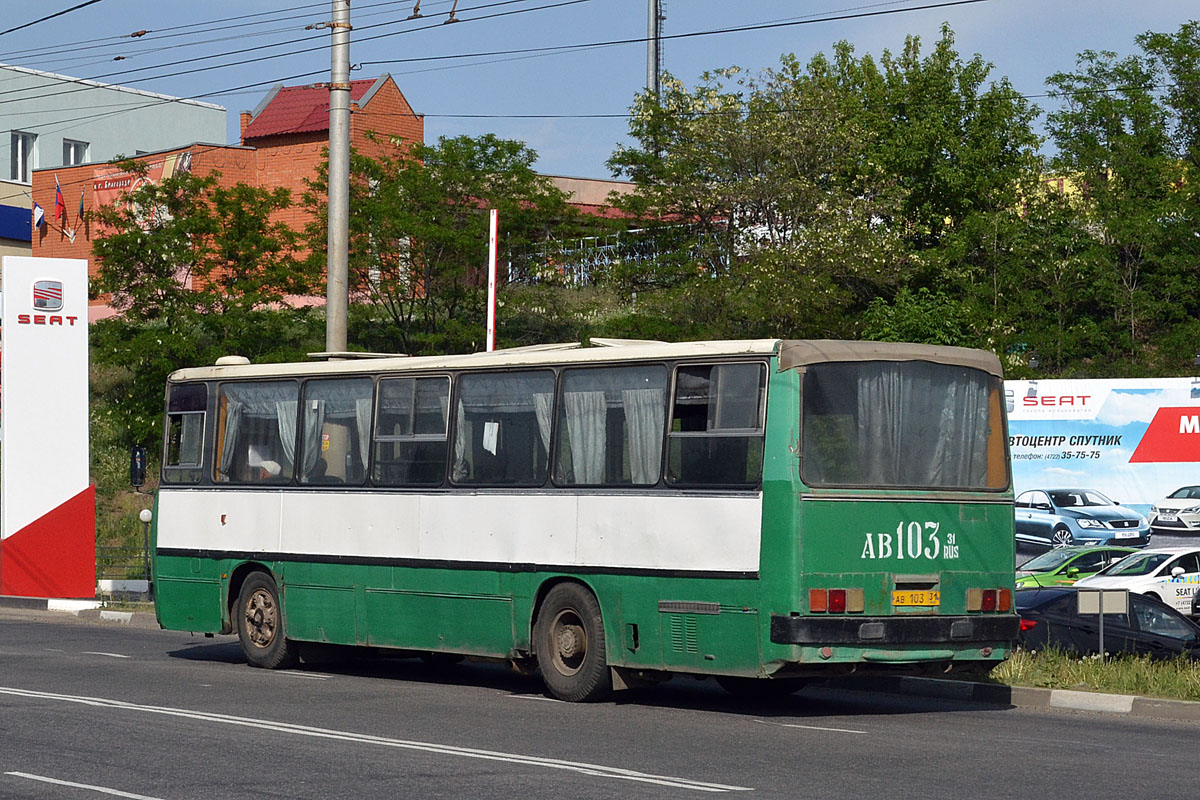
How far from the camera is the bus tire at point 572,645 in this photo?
13.7m

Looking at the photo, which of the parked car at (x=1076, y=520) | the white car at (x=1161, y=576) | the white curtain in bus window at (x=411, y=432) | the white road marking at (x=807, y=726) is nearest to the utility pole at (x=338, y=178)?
the white curtain in bus window at (x=411, y=432)

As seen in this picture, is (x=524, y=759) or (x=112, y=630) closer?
(x=524, y=759)

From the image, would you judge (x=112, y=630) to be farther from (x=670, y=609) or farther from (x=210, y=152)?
(x=210, y=152)

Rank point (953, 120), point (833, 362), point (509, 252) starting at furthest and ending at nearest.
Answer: point (953, 120) < point (509, 252) < point (833, 362)

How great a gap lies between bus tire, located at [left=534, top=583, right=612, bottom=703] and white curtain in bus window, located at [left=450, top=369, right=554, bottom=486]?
1.08 metres

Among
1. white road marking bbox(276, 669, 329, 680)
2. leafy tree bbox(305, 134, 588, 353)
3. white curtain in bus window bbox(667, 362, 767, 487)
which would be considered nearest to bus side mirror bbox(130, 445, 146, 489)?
white road marking bbox(276, 669, 329, 680)

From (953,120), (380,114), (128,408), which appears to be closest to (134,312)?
(128,408)

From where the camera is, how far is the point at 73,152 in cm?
7381

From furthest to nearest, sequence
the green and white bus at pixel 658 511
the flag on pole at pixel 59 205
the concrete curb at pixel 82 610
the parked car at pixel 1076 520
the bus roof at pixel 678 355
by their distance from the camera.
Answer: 1. the flag on pole at pixel 59 205
2. the parked car at pixel 1076 520
3. the concrete curb at pixel 82 610
4. the bus roof at pixel 678 355
5. the green and white bus at pixel 658 511

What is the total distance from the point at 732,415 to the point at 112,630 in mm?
13121

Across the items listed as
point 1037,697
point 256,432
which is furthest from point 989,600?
point 256,432

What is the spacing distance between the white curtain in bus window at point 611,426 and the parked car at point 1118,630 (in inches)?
266

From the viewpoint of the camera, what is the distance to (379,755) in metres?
10.3

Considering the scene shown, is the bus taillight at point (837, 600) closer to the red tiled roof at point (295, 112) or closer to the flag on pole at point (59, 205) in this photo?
the red tiled roof at point (295, 112)
